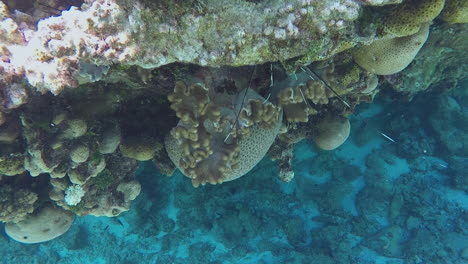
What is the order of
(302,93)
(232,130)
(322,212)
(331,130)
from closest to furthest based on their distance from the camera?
(302,93), (232,130), (331,130), (322,212)

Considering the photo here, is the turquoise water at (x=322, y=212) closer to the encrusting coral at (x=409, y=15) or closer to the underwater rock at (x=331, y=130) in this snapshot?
the underwater rock at (x=331, y=130)

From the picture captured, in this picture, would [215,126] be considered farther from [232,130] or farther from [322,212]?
[322,212]

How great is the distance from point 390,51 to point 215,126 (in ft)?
7.06

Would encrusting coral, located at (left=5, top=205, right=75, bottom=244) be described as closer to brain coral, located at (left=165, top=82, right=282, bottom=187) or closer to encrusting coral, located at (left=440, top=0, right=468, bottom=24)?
brain coral, located at (left=165, top=82, right=282, bottom=187)

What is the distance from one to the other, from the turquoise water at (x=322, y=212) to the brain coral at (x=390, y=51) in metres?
4.49

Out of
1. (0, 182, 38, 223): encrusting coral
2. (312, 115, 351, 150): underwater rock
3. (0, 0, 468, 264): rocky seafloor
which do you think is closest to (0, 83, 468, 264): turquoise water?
(0, 0, 468, 264): rocky seafloor

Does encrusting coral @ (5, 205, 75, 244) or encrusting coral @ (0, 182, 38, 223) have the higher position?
encrusting coral @ (0, 182, 38, 223)

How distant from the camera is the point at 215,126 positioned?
321 centimetres

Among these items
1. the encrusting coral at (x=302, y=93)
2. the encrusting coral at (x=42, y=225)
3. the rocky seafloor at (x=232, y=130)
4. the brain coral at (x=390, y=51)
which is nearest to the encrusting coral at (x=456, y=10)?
the rocky seafloor at (x=232, y=130)

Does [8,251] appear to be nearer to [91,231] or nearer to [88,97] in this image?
[91,231]

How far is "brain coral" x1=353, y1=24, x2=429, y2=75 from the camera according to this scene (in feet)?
11.0

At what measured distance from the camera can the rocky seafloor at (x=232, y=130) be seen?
7.83ft

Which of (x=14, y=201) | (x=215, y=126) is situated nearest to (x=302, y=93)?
(x=215, y=126)

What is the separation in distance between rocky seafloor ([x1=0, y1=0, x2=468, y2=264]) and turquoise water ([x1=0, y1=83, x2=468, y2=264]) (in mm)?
40
